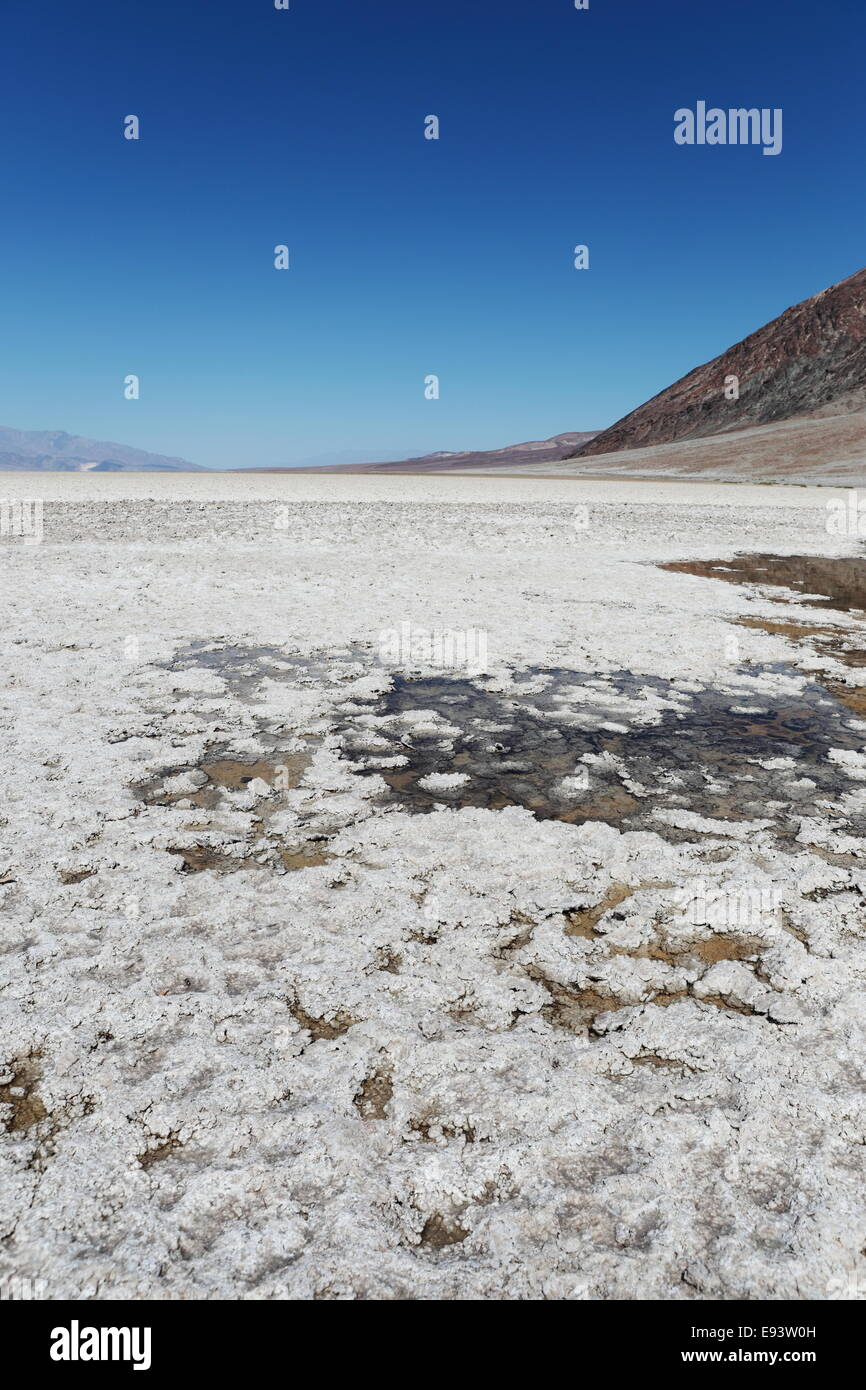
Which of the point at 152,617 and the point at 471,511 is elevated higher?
the point at 471,511

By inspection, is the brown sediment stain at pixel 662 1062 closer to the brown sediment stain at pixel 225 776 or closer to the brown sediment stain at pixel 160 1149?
the brown sediment stain at pixel 160 1149

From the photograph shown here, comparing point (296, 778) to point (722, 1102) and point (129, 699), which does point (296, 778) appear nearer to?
point (129, 699)

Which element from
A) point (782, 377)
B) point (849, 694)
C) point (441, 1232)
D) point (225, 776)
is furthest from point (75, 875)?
point (782, 377)

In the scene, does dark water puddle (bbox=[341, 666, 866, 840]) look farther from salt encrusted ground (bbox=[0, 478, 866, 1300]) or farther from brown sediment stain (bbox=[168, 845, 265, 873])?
brown sediment stain (bbox=[168, 845, 265, 873])

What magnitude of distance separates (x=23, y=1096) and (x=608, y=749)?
4.03 meters

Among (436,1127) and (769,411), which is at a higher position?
(769,411)

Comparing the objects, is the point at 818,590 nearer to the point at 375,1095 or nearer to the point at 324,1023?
the point at 324,1023

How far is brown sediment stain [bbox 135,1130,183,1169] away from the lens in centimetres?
217

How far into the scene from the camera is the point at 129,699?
6.11 meters

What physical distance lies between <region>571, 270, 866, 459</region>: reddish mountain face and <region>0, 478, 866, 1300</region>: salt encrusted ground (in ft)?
362

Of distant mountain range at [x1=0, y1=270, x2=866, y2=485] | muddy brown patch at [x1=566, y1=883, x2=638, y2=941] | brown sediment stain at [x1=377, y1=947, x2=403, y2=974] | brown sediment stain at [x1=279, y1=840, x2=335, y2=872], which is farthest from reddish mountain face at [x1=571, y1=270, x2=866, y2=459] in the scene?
brown sediment stain at [x1=377, y1=947, x2=403, y2=974]

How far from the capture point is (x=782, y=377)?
354 feet

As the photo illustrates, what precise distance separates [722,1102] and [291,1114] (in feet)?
4.50
